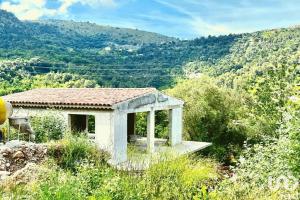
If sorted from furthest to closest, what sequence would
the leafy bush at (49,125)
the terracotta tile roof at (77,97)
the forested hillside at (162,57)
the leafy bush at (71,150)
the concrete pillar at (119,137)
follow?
1. the forested hillside at (162,57)
2. the terracotta tile roof at (77,97)
3. the leafy bush at (49,125)
4. the concrete pillar at (119,137)
5. the leafy bush at (71,150)

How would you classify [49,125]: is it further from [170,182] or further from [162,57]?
[162,57]

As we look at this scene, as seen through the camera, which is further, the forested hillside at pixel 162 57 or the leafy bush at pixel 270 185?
the forested hillside at pixel 162 57

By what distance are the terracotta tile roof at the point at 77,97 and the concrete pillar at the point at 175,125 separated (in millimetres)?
3547

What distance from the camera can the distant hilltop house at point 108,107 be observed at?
19875 mm

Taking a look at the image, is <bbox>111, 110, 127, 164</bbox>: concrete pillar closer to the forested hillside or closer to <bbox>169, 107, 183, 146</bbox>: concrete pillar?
<bbox>169, 107, 183, 146</bbox>: concrete pillar

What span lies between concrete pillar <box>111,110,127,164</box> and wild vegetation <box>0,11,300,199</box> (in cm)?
223

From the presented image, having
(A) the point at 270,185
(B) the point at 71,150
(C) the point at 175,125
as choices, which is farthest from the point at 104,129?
(A) the point at 270,185

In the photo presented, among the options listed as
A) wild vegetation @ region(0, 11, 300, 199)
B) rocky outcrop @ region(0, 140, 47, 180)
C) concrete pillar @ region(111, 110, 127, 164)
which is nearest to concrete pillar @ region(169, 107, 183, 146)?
wild vegetation @ region(0, 11, 300, 199)

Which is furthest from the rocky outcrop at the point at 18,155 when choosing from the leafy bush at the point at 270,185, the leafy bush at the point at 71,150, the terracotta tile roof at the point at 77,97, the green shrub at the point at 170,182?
the leafy bush at the point at 270,185

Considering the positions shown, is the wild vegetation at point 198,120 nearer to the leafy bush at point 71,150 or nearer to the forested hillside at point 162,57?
the leafy bush at point 71,150

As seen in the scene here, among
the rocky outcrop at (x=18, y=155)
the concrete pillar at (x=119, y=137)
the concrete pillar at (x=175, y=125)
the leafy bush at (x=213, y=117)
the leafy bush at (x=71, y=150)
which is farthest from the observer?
the leafy bush at (x=213, y=117)

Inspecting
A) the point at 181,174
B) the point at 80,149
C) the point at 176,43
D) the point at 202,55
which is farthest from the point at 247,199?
the point at 176,43

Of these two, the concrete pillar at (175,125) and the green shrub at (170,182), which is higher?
the green shrub at (170,182)

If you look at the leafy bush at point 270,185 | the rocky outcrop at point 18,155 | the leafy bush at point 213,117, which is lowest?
the leafy bush at point 213,117
